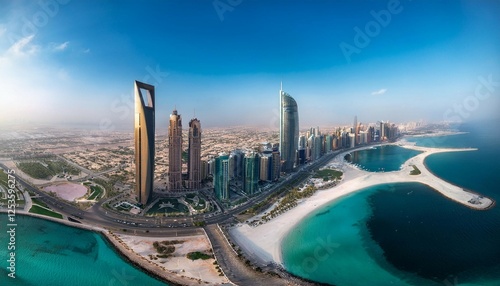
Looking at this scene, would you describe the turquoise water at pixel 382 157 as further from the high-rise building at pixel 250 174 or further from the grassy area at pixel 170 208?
the grassy area at pixel 170 208

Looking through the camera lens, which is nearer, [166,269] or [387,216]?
[166,269]

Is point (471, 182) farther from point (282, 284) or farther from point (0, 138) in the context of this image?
point (0, 138)

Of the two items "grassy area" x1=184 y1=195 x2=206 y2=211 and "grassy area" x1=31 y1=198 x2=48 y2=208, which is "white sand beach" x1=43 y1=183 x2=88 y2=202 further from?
"grassy area" x1=184 y1=195 x2=206 y2=211

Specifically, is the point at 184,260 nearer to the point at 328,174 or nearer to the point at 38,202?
the point at 38,202

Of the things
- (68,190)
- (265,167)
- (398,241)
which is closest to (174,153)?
(68,190)

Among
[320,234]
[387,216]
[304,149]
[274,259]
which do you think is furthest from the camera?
[304,149]

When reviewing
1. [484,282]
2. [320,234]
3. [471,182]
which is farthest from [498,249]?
[471,182]

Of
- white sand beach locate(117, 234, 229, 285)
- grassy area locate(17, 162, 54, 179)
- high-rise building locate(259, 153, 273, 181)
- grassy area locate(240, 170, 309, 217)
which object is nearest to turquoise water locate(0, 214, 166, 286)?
white sand beach locate(117, 234, 229, 285)
